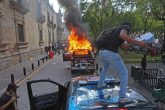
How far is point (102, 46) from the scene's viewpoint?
514cm

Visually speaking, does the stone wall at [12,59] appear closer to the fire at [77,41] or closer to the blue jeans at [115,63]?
the fire at [77,41]

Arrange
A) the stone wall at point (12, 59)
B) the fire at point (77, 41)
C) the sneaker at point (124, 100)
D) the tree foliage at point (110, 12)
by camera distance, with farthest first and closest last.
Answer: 1. the tree foliage at point (110, 12)
2. the fire at point (77, 41)
3. the stone wall at point (12, 59)
4. the sneaker at point (124, 100)

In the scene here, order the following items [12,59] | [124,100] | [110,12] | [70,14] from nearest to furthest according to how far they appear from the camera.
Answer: [124,100] < [12,59] < [70,14] < [110,12]

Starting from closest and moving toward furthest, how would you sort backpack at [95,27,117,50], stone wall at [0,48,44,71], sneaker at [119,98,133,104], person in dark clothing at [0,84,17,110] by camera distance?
sneaker at [119,98,133,104], backpack at [95,27,117,50], person in dark clothing at [0,84,17,110], stone wall at [0,48,44,71]

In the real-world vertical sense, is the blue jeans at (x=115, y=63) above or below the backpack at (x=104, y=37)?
below

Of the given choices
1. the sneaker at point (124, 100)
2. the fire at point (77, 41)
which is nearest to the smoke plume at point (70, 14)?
the fire at point (77, 41)

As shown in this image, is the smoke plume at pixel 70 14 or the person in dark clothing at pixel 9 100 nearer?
the person in dark clothing at pixel 9 100

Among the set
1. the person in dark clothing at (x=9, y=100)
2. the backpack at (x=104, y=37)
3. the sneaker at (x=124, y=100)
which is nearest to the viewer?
the sneaker at (x=124, y=100)

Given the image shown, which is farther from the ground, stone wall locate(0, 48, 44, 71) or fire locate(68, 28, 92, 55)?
fire locate(68, 28, 92, 55)

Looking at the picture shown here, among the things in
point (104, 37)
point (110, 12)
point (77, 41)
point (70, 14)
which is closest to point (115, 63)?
point (104, 37)

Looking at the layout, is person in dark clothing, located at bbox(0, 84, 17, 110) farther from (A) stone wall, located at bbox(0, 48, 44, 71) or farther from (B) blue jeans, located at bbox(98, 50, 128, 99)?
(A) stone wall, located at bbox(0, 48, 44, 71)

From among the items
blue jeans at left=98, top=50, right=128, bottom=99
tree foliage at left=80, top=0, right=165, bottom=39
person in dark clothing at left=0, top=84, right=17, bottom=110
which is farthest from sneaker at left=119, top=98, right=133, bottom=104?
tree foliage at left=80, top=0, right=165, bottom=39

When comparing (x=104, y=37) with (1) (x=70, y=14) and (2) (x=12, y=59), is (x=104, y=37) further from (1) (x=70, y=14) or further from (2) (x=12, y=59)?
(1) (x=70, y=14)

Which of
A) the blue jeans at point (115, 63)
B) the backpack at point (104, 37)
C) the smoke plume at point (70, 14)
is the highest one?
the smoke plume at point (70, 14)
